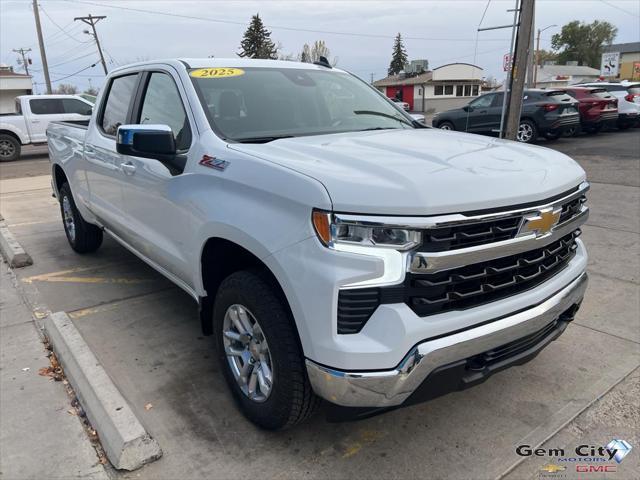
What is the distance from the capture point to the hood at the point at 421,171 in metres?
2.16

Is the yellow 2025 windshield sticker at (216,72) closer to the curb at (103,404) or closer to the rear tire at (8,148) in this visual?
the curb at (103,404)

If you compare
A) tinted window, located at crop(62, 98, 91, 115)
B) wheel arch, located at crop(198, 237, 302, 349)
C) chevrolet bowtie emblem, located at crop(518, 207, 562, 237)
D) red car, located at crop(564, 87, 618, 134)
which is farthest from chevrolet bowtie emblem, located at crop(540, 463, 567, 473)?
tinted window, located at crop(62, 98, 91, 115)

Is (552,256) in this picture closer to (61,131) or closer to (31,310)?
(31,310)

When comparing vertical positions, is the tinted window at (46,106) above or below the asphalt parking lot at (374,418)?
above

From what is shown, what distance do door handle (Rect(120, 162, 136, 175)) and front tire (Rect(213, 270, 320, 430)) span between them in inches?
55.9

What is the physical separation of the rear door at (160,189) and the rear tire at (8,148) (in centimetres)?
1531

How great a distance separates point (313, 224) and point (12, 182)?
499 inches

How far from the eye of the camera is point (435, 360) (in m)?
2.17

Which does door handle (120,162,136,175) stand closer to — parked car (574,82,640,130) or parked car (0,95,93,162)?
parked car (0,95,93,162)

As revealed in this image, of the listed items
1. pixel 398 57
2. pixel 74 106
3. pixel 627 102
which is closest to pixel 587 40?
pixel 398 57

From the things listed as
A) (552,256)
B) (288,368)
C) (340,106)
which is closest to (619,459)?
(552,256)

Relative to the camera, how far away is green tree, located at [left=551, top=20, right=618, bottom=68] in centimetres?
9119

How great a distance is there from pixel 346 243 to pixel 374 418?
130 cm

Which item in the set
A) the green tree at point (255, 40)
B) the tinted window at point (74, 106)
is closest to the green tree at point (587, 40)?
the green tree at point (255, 40)
